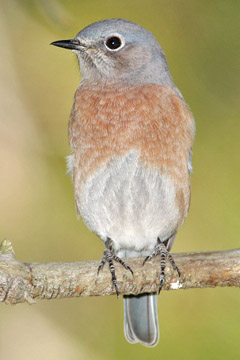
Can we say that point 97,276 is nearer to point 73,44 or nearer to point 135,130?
point 135,130

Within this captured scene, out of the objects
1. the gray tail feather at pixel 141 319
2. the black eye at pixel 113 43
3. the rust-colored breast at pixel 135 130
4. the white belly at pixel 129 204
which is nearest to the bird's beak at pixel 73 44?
the black eye at pixel 113 43

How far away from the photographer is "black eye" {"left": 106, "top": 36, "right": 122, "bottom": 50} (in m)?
6.25

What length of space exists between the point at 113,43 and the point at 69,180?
1469mm

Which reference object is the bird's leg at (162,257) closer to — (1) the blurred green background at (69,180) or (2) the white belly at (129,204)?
(2) the white belly at (129,204)

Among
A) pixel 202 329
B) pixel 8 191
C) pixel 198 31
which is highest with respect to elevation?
pixel 198 31

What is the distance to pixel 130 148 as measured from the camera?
5.66m

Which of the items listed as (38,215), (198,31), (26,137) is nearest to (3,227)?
(38,215)

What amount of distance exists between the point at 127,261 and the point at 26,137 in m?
1.82

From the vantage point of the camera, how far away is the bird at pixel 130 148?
5.71m

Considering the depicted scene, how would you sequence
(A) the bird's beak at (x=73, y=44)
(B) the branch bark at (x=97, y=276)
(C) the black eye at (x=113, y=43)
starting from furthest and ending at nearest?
(C) the black eye at (x=113, y=43)
(A) the bird's beak at (x=73, y=44)
(B) the branch bark at (x=97, y=276)

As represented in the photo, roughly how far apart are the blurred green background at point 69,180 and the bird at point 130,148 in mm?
201

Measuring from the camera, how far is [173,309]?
19.2 ft

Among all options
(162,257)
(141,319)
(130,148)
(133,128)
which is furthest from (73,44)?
(141,319)

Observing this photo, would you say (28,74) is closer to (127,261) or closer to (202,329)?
(127,261)
